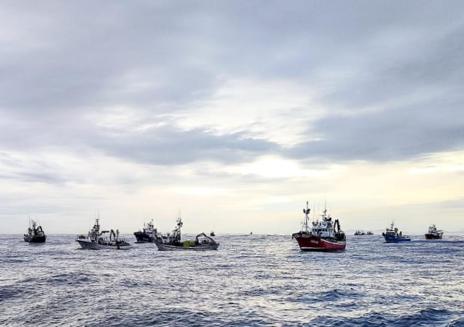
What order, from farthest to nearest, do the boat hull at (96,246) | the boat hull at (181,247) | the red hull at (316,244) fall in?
the boat hull at (96,246), the boat hull at (181,247), the red hull at (316,244)

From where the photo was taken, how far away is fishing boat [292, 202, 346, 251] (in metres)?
98.8

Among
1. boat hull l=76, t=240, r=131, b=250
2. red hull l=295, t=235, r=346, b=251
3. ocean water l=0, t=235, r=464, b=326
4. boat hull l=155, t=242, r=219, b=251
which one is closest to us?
ocean water l=0, t=235, r=464, b=326

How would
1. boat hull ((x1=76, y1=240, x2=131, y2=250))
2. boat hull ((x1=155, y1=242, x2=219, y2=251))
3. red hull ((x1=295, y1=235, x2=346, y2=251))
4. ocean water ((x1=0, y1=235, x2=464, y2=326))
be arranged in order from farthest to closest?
boat hull ((x1=76, y1=240, x2=131, y2=250))
boat hull ((x1=155, y1=242, x2=219, y2=251))
red hull ((x1=295, y1=235, x2=346, y2=251))
ocean water ((x1=0, y1=235, x2=464, y2=326))

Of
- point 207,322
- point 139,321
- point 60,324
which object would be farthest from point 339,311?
point 60,324

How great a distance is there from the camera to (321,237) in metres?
103

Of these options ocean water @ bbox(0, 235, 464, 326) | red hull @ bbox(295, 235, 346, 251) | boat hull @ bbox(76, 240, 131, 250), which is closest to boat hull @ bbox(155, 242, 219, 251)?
boat hull @ bbox(76, 240, 131, 250)

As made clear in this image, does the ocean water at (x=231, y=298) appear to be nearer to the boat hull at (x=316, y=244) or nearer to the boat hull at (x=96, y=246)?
the boat hull at (x=316, y=244)

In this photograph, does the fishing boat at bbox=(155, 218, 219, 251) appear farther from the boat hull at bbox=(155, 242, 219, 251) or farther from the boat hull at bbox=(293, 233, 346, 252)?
the boat hull at bbox=(293, 233, 346, 252)

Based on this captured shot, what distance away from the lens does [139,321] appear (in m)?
29.8

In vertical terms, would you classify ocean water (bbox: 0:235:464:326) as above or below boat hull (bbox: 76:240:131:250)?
below

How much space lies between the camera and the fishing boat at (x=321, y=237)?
98.8 metres

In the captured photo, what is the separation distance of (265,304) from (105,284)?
20.1 metres

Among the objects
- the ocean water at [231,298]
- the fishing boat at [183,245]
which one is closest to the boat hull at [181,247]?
the fishing boat at [183,245]

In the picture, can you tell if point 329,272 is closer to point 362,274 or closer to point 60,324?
point 362,274
